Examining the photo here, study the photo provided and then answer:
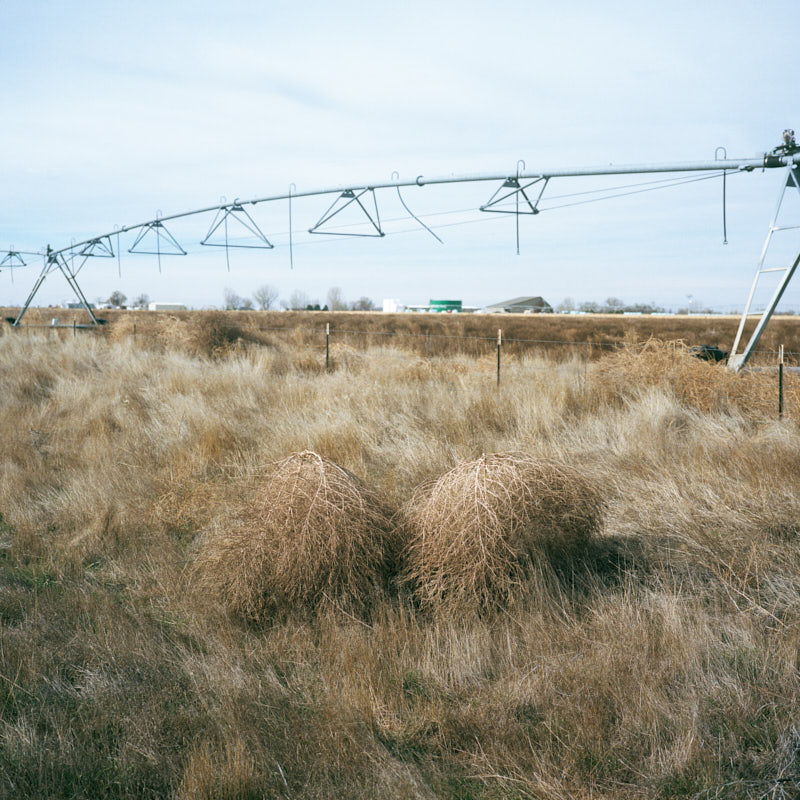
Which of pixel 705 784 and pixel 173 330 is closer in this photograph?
pixel 705 784

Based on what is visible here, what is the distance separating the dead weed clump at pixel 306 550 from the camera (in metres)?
4.85

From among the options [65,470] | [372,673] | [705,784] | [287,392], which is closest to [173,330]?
[287,392]

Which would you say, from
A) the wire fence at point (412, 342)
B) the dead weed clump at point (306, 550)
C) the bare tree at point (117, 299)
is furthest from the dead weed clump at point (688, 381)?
the bare tree at point (117, 299)

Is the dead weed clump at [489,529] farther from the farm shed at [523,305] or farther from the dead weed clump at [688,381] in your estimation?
the farm shed at [523,305]

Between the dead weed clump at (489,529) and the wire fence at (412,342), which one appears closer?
the dead weed clump at (489,529)

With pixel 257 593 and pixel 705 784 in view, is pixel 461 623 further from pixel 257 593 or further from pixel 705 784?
pixel 705 784

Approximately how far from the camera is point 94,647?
14.7ft

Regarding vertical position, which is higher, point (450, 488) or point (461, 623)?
point (450, 488)

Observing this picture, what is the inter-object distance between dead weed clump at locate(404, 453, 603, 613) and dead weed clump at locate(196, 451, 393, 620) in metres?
0.35

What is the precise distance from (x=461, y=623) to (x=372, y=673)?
872mm

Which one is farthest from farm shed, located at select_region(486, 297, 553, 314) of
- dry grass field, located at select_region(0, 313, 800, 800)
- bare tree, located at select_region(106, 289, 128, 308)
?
dry grass field, located at select_region(0, 313, 800, 800)

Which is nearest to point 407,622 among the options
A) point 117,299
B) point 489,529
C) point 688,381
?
point 489,529

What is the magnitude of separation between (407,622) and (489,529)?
858 millimetres

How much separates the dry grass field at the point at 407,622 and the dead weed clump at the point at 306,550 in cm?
2
